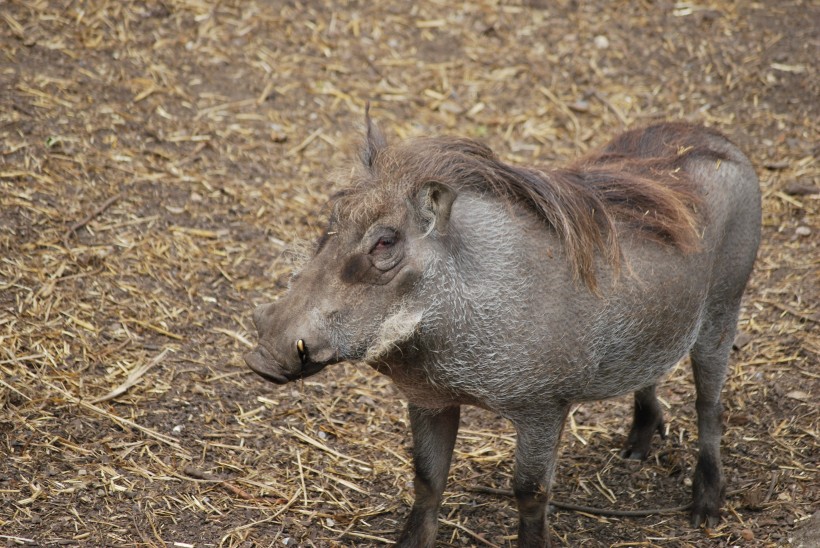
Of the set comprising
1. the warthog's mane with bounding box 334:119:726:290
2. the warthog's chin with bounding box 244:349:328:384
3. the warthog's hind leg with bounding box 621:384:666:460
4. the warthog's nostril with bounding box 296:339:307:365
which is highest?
the warthog's mane with bounding box 334:119:726:290

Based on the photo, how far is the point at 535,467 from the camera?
3.43 metres

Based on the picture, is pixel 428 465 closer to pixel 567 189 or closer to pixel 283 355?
pixel 283 355

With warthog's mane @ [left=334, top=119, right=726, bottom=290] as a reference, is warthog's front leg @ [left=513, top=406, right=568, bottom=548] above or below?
below

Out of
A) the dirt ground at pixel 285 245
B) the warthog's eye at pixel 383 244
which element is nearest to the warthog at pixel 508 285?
the warthog's eye at pixel 383 244

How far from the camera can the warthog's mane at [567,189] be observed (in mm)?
3201

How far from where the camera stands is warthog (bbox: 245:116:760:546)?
3.05 metres

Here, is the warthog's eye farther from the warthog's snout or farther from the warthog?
the warthog's snout

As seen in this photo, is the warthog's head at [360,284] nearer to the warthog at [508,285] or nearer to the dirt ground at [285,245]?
the warthog at [508,285]

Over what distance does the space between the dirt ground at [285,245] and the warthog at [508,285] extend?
0.44 meters

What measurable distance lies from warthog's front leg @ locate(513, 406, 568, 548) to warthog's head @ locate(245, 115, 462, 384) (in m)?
0.63

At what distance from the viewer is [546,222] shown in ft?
11.1

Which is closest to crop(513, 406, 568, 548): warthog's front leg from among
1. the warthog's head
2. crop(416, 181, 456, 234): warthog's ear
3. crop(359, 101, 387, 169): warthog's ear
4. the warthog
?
the warthog

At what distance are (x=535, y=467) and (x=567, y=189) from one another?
1.00 meters

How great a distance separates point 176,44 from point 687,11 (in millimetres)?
3926
